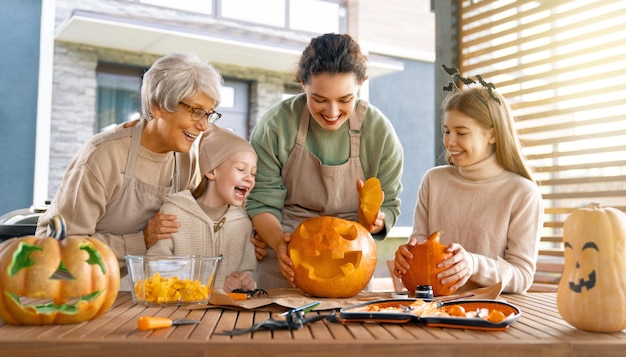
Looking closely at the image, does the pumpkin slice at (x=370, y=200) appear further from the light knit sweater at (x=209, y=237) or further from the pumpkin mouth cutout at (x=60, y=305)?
the pumpkin mouth cutout at (x=60, y=305)

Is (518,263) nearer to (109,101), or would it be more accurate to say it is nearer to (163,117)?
(163,117)

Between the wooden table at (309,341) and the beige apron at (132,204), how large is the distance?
98cm

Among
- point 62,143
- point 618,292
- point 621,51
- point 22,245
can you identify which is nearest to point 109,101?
point 62,143

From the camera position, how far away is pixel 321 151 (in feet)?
8.36

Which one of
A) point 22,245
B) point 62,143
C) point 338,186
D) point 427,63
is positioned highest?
point 427,63

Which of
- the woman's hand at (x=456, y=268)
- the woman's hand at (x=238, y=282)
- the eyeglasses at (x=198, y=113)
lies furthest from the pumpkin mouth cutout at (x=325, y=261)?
the eyeglasses at (x=198, y=113)

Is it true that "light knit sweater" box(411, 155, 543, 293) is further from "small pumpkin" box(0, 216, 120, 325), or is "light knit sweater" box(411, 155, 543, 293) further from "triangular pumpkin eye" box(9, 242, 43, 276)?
"triangular pumpkin eye" box(9, 242, 43, 276)

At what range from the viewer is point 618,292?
4.47 feet

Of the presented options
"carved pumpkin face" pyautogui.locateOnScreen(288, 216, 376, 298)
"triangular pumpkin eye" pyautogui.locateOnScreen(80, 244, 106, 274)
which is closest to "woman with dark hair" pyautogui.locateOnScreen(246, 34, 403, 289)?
"carved pumpkin face" pyautogui.locateOnScreen(288, 216, 376, 298)

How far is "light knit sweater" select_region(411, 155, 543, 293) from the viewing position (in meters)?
2.14

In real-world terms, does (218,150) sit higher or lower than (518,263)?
higher

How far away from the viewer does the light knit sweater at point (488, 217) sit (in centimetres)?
214

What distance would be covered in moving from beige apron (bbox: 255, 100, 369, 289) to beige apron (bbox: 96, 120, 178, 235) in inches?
21.0

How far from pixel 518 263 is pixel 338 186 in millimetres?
760
